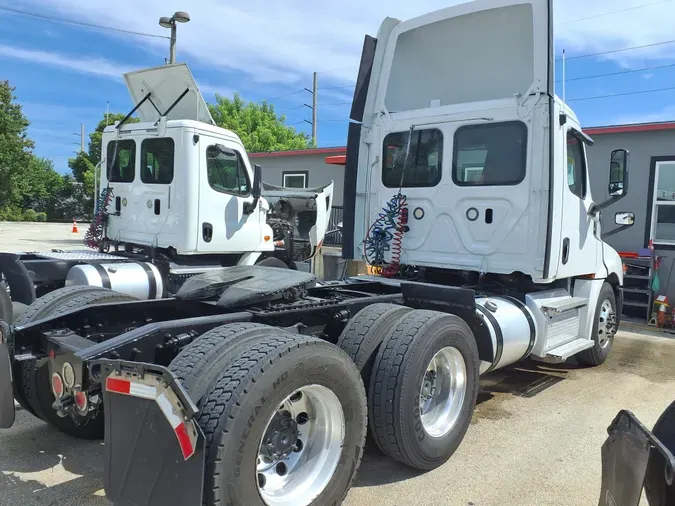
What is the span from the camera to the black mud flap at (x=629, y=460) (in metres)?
2.00

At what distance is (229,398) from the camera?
2.46 m

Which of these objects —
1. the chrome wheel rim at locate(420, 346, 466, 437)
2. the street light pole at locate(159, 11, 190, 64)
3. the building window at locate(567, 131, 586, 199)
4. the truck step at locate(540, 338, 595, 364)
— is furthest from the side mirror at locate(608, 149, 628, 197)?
the street light pole at locate(159, 11, 190, 64)

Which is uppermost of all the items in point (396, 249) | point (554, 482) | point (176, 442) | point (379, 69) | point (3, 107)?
point (3, 107)

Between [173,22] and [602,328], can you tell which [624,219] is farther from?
[173,22]

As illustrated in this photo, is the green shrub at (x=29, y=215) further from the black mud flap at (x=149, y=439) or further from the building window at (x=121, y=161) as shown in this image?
the black mud flap at (x=149, y=439)

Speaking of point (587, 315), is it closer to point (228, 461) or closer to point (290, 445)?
point (290, 445)

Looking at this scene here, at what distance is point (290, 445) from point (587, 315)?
448cm

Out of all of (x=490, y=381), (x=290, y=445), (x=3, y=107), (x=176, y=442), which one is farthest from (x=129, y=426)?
(x=3, y=107)

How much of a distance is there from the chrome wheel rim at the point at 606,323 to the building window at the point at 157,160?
5467 mm

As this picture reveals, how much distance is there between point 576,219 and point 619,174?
66cm

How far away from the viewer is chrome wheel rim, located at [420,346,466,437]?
154 inches

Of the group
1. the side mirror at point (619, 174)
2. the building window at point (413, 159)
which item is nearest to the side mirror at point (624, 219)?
the side mirror at point (619, 174)

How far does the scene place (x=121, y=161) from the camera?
7812 mm

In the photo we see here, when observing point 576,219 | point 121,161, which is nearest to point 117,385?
point 576,219
